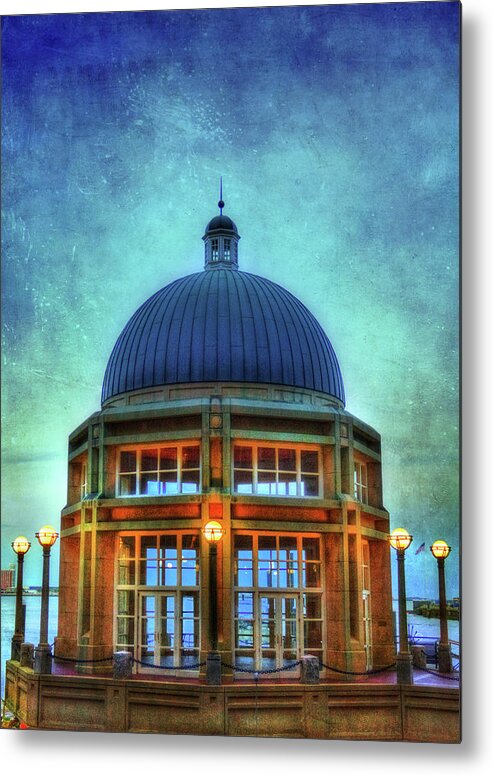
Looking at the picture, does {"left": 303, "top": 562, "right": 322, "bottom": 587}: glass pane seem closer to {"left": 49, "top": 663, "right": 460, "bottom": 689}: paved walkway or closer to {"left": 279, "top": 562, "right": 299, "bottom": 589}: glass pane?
{"left": 279, "top": 562, "right": 299, "bottom": 589}: glass pane

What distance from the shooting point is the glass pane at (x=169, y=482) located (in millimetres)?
15839

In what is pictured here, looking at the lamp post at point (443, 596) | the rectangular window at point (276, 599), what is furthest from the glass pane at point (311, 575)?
the lamp post at point (443, 596)

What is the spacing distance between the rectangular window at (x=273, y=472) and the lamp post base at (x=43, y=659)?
4.03m

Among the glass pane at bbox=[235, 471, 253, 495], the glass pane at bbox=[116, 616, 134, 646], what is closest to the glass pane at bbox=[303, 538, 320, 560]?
the glass pane at bbox=[235, 471, 253, 495]

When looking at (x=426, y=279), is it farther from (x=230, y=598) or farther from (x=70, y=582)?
(x=70, y=582)

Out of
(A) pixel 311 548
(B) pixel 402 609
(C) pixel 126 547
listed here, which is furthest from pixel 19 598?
(B) pixel 402 609

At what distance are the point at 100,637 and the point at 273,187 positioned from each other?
25.3ft

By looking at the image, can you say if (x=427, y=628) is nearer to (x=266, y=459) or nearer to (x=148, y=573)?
(x=266, y=459)

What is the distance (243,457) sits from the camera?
15.9 meters

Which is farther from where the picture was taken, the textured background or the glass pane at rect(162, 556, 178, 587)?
the glass pane at rect(162, 556, 178, 587)

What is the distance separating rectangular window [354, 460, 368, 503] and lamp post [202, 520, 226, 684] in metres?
2.37

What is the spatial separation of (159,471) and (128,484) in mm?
711

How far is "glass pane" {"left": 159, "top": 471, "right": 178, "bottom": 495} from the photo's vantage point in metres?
15.8

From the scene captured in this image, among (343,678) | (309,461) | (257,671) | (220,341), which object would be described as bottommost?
(343,678)
